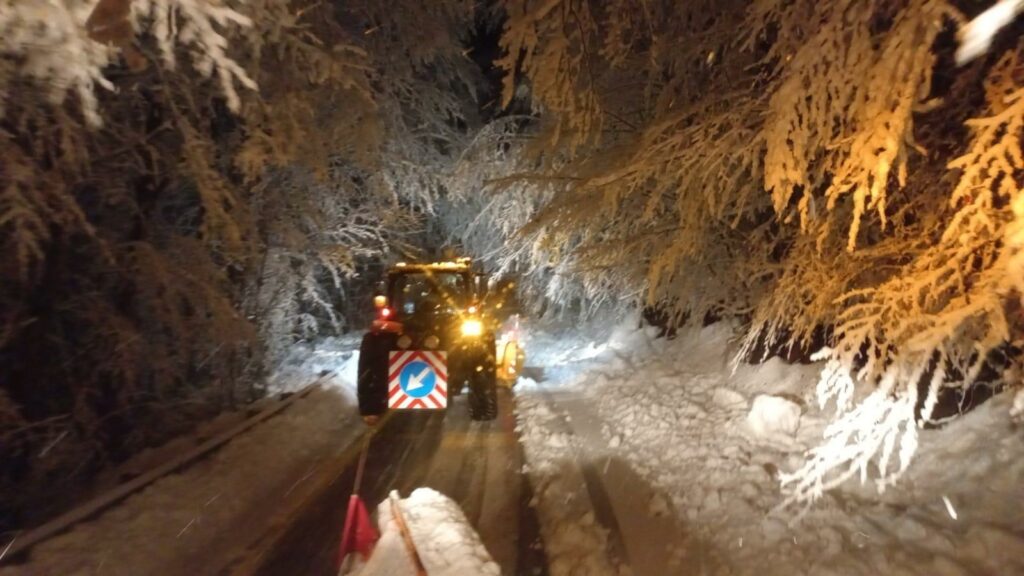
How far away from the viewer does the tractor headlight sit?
1145cm

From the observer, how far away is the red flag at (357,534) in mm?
5695

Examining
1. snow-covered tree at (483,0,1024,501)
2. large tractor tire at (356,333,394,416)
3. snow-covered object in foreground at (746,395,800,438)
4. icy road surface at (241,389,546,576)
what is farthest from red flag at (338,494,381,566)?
large tractor tire at (356,333,394,416)

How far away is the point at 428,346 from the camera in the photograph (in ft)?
37.1

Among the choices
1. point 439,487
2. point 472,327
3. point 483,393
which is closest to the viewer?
point 439,487

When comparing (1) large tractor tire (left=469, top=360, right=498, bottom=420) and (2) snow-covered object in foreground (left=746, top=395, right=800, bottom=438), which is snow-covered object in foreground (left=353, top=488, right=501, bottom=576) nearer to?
(2) snow-covered object in foreground (left=746, top=395, right=800, bottom=438)

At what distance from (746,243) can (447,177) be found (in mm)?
8952

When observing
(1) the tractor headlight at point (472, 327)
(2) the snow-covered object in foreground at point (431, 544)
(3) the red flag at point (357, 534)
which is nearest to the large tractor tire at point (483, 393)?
(1) the tractor headlight at point (472, 327)

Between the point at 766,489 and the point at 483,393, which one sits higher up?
the point at 483,393

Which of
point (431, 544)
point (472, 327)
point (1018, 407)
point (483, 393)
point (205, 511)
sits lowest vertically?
point (205, 511)

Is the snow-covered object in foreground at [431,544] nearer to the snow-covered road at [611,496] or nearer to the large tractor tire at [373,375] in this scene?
the snow-covered road at [611,496]

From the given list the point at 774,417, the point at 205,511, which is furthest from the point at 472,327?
the point at 205,511

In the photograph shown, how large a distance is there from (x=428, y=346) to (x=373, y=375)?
94 cm

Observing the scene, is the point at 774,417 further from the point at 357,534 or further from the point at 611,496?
the point at 357,534

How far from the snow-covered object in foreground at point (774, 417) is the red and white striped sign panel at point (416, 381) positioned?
3913mm
